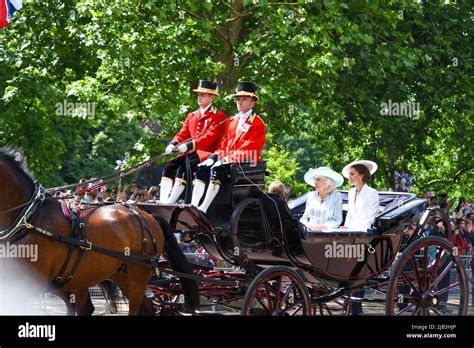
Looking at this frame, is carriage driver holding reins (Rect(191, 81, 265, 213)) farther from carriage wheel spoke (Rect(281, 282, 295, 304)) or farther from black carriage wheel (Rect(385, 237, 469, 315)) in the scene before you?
black carriage wheel (Rect(385, 237, 469, 315))

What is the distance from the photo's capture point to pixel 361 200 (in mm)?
11594

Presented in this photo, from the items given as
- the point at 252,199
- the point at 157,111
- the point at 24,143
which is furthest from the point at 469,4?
the point at 252,199

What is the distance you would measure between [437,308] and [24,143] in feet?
48.6

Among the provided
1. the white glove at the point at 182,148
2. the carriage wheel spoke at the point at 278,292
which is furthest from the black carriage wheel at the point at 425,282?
the white glove at the point at 182,148

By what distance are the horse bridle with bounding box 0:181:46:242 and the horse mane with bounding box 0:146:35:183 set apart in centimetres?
22

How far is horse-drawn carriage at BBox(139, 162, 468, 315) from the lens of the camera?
1051 centimetres

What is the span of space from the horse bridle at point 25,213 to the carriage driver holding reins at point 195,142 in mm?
2043

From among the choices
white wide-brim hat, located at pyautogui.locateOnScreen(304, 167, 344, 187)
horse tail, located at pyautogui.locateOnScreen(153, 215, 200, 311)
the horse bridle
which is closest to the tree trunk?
white wide-brim hat, located at pyautogui.locateOnScreen(304, 167, 344, 187)

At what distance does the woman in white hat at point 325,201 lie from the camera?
11680mm

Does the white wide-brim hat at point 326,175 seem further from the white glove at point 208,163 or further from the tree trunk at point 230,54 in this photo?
the tree trunk at point 230,54

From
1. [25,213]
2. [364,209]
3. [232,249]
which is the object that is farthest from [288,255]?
[25,213]
